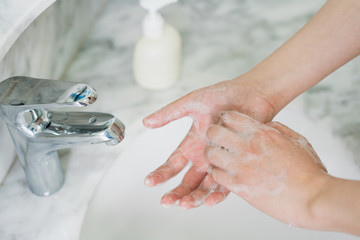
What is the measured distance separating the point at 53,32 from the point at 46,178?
28 centimetres

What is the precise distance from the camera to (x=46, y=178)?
599 mm

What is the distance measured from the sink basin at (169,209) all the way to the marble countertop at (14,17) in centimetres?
25

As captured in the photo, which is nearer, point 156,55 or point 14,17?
point 14,17

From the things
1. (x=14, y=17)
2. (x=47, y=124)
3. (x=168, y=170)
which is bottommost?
(x=168, y=170)

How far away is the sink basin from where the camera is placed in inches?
25.1

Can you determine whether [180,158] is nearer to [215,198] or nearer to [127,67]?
[215,198]

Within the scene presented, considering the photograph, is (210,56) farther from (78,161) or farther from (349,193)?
(349,193)

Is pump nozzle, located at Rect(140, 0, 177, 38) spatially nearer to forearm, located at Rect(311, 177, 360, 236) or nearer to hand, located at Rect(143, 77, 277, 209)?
hand, located at Rect(143, 77, 277, 209)

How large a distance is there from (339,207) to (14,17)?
0.42 metres

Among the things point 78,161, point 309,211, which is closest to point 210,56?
point 78,161

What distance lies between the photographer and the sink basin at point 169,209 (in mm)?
638

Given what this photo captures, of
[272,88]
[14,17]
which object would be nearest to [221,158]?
[272,88]

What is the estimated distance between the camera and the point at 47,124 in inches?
20.6

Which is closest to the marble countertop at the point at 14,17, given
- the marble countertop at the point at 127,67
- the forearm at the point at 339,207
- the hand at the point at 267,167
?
the marble countertop at the point at 127,67
